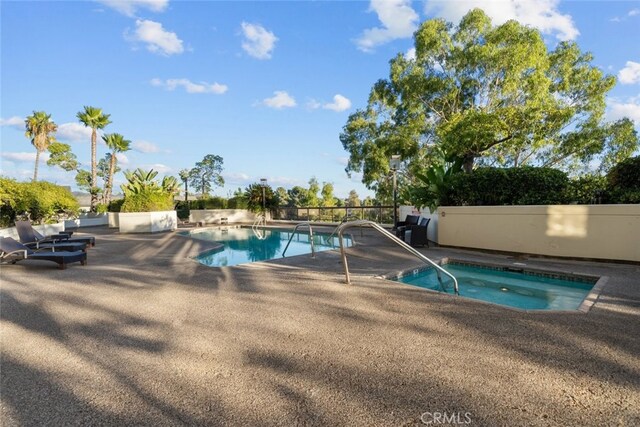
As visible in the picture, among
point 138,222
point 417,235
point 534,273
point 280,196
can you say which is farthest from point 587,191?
point 280,196

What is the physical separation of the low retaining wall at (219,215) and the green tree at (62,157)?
61.5 feet

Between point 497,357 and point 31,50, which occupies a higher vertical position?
point 31,50

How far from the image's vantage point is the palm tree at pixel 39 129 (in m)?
28.3

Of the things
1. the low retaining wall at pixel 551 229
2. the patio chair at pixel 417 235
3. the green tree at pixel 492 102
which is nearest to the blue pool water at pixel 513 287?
the low retaining wall at pixel 551 229

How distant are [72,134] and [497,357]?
40221mm

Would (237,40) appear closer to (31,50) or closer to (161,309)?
(31,50)

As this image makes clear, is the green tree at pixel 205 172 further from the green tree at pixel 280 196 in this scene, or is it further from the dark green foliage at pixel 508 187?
the dark green foliage at pixel 508 187

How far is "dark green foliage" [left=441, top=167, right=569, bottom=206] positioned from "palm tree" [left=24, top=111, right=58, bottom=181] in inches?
1366

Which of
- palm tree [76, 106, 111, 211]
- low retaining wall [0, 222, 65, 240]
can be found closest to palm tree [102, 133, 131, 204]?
palm tree [76, 106, 111, 211]

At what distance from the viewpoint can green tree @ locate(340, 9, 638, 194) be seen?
12797mm

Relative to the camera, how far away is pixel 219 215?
22922 mm

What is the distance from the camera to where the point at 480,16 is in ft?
47.2

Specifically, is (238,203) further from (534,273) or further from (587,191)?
(587,191)

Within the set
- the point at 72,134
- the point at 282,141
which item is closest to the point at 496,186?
the point at 282,141
